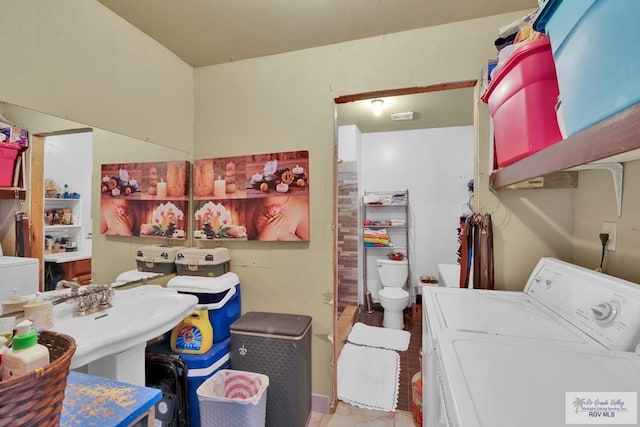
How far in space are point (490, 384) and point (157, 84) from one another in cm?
234

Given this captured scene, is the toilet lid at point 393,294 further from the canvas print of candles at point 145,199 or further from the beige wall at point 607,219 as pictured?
the canvas print of candles at point 145,199

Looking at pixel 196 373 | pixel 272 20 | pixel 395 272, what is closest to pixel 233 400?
pixel 196 373

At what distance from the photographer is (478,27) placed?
1.66 m

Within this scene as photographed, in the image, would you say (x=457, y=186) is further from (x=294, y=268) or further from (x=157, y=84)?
(x=157, y=84)

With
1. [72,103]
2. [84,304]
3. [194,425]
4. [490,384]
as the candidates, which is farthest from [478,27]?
[194,425]

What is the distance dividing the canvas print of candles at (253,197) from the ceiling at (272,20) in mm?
740

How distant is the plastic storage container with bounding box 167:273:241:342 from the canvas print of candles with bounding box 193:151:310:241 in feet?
1.14

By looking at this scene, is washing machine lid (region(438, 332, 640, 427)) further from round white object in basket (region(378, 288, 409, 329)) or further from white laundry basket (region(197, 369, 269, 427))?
round white object in basket (region(378, 288, 409, 329))

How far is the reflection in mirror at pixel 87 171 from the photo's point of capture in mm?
1277

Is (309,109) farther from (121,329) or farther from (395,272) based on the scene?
(395,272)

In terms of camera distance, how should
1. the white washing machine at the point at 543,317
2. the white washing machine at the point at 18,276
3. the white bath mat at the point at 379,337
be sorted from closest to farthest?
the white washing machine at the point at 543,317, the white washing machine at the point at 18,276, the white bath mat at the point at 379,337

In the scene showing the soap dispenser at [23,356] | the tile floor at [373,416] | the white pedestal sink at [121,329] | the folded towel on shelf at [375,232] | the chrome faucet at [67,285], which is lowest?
the tile floor at [373,416]

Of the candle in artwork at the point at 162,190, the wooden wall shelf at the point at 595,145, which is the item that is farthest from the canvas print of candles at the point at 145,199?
the wooden wall shelf at the point at 595,145

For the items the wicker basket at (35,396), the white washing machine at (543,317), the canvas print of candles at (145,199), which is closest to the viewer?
the wicker basket at (35,396)
